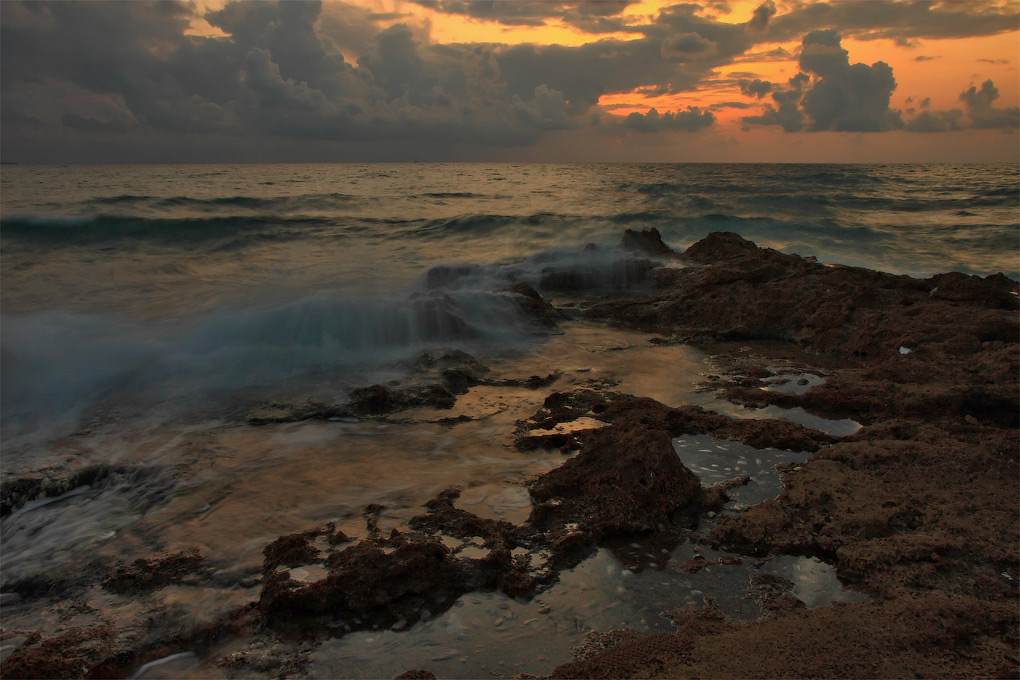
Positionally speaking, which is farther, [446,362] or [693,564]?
[446,362]

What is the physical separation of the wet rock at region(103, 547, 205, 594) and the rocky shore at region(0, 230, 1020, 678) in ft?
0.04

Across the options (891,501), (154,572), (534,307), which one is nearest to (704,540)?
(891,501)

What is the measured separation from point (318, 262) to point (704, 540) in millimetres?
12015

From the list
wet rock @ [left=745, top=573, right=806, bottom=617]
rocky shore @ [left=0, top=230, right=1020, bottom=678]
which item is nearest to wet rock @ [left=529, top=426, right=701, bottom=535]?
rocky shore @ [left=0, top=230, right=1020, bottom=678]

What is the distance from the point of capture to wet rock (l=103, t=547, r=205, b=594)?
2.64 metres

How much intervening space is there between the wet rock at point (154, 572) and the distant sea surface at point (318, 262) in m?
2.68

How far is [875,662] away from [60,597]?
3403 mm

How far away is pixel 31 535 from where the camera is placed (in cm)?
321

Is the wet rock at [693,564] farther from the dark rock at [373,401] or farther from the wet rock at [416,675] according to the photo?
the dark rock at [373,401]

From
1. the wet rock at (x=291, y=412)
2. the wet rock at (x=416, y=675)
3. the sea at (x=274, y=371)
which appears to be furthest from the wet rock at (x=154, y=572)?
the wet rock at (x=291, y=412)

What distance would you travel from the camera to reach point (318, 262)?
43.1 ft

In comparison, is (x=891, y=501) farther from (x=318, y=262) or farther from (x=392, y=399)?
(x=318, y=262)

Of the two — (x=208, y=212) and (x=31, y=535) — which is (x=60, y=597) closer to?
(x=31, y=535)

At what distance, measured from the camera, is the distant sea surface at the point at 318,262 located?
5867 millimetres
